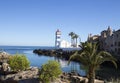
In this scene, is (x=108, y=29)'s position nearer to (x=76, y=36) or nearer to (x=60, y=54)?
(x=60, y=54)

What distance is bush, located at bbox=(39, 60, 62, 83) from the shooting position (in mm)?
33688

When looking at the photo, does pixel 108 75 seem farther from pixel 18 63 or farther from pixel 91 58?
pixel 91 58

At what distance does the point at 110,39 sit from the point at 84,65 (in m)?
79.6

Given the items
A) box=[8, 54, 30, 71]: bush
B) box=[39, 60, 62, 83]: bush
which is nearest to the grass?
box=[39, 60, 62, 83]: bush

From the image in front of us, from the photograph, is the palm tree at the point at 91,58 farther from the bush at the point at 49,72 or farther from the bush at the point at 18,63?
the bush at the point at 18,63

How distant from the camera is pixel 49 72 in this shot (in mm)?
34125

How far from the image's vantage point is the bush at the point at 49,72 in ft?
111

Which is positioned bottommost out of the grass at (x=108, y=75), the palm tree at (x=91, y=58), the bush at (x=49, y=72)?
the grass at (x=108, y=75)

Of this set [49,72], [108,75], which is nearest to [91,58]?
[49,72]

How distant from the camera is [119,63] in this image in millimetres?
80438

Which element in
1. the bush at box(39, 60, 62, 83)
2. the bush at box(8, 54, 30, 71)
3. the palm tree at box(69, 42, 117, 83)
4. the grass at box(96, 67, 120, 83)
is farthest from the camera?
the grass at box(96, 67, 120, 83)

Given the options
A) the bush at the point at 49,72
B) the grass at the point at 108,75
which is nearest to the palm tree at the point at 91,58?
the bush at the point at 49,72

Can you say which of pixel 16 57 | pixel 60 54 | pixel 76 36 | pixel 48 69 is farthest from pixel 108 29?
pixel 48 69

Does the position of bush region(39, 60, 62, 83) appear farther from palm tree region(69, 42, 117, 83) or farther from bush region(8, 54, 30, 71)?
bush region(8, 54, 30, 71)
